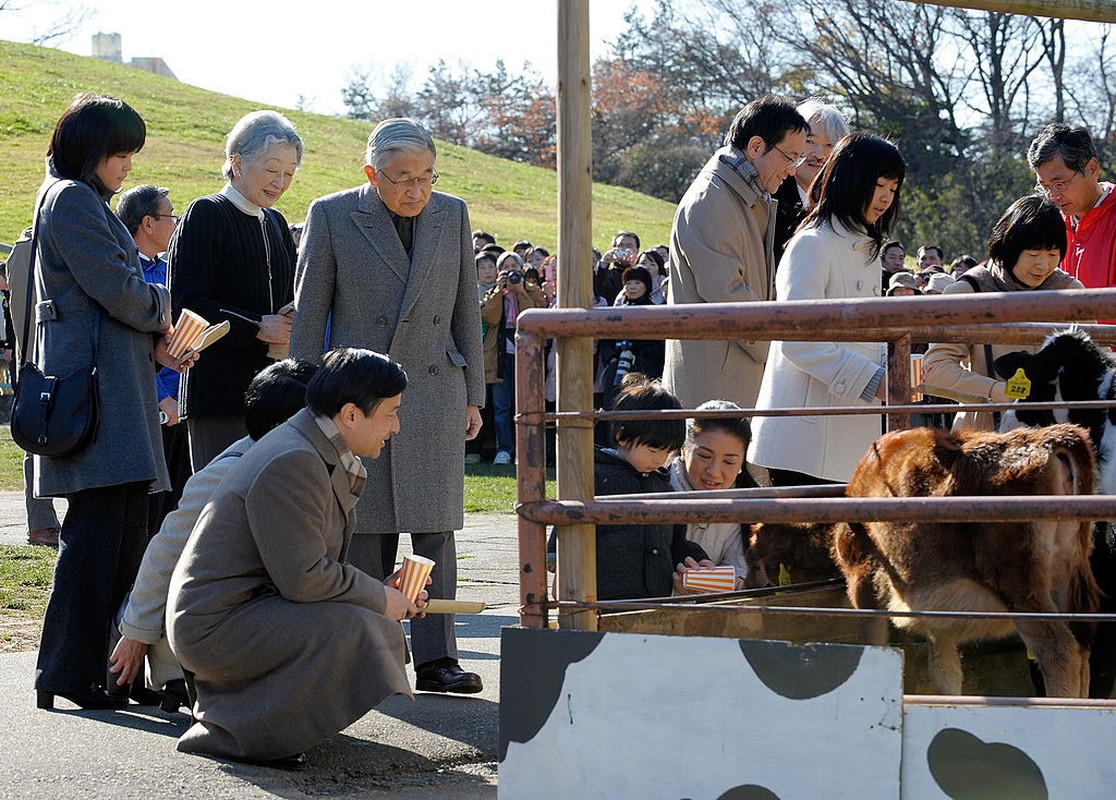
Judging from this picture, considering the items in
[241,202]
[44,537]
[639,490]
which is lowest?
[44,537]

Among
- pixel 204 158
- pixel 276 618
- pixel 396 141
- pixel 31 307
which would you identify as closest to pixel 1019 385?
pixel 396 141

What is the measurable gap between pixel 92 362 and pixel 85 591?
25.6 inches

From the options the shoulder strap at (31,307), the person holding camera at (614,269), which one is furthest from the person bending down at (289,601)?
the person holding camera at (614,269)

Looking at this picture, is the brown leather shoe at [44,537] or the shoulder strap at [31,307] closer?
the shoulder strap at [31,307]

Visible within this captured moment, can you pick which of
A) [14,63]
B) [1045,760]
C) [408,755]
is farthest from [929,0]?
[14,63]

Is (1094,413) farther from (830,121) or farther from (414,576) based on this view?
(830,121)

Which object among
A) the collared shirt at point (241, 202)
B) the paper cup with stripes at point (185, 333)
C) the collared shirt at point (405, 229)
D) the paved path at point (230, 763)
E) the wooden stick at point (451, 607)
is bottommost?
the paved path at point (230, 763)

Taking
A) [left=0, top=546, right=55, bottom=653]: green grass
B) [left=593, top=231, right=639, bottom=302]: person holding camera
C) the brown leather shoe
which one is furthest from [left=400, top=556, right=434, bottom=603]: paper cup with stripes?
[left=593, top=231, right=639, bottom=302]: person holding camera

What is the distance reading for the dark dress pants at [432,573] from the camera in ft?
14.8

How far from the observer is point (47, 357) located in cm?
429

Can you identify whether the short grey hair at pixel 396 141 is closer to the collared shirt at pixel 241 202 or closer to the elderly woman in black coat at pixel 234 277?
the elderly woman in black coat at pixel 234 277

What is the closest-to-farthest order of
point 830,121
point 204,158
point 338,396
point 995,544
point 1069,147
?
point 995,544 < point 338,396 < point 1069,147 < point 830,121 < point 204,158

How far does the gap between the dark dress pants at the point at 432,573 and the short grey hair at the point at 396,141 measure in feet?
3.80

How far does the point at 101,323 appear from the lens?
14.1ft
